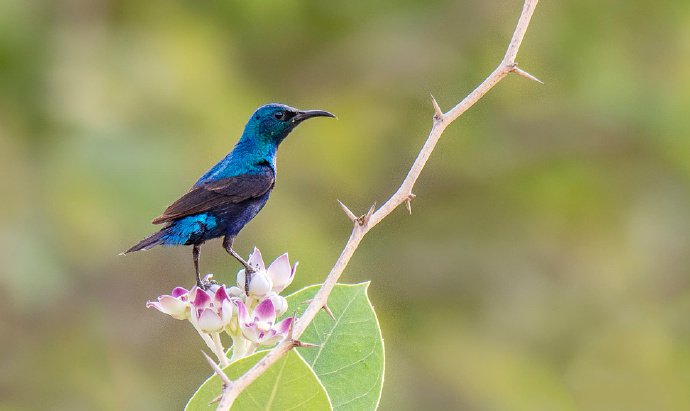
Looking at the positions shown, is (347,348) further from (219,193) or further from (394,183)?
(394,183)

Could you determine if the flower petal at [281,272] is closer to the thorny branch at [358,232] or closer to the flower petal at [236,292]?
the flower petal at [236,292]

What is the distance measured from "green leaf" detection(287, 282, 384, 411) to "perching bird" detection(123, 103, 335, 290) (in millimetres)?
205

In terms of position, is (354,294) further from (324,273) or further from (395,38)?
(395,38)

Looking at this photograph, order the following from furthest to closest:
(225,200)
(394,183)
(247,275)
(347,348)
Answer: (394,183) < (225,200) < (347,348) < (247,275)

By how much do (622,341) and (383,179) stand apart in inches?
112

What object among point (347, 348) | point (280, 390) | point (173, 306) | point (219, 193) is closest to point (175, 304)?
point (173, 306)

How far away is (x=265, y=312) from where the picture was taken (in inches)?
68.2

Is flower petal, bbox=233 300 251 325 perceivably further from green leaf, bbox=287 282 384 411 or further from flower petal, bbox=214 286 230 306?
green leaf, bbox=287 282 384 411

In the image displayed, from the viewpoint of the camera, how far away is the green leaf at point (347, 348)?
1871 mm

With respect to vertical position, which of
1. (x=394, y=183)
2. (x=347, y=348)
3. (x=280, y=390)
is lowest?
(x=394, y=183)

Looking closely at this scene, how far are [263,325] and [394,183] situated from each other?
8.68 meters

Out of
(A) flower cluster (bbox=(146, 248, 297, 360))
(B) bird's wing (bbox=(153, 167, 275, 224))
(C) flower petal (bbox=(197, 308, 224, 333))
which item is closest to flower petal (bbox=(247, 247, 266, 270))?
(A) flower cluster (bbox=(146, 248, 297, 360))

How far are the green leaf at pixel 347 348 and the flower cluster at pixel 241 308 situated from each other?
106 millimetres

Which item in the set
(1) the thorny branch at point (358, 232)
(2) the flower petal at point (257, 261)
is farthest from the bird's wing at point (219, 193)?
(1) the thorny branch at point (358, 232)
